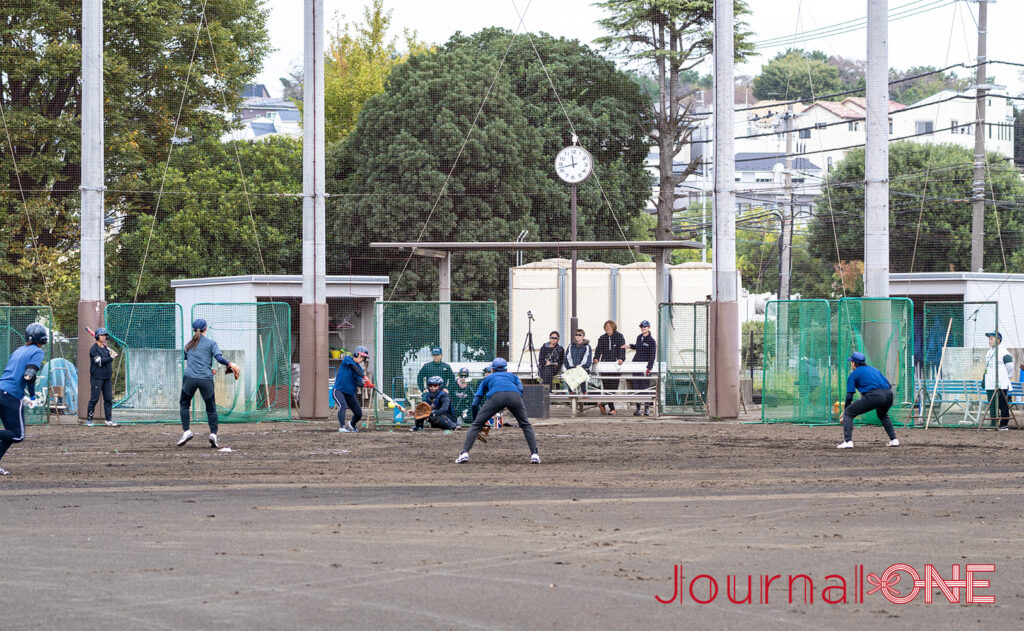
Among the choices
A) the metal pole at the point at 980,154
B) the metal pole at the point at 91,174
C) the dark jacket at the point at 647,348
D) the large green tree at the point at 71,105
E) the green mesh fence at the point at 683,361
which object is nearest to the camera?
the metal pole at the point at 91,174

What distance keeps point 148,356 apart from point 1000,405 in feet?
53.1

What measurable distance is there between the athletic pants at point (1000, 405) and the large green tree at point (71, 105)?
79.5 feet

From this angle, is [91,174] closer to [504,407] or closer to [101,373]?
[101,373]

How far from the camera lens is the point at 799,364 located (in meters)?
23.5

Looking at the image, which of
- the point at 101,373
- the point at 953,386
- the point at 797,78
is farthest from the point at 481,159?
the point at 797,78

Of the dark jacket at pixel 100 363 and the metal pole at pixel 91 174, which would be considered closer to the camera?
the dark jacket at pixel 100 363

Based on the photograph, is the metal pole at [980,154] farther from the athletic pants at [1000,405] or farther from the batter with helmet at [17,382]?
the batter with helmet at [17,382]

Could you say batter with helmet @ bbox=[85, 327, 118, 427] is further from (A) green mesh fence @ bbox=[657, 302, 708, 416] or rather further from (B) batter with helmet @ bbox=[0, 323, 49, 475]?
(A) green mesh fence @ bbox=[657, 302, 708, 416]

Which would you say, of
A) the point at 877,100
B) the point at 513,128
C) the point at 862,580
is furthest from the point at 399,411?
the point at 513,128

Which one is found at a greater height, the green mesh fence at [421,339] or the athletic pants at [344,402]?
the green mesh fence at [421,339]

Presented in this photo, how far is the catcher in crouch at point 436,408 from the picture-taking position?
2192cm

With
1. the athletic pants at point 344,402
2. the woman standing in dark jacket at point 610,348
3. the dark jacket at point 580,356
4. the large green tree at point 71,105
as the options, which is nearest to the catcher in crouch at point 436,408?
the athletic pants at point 344,402

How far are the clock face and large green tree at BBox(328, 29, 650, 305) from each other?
11.2 m

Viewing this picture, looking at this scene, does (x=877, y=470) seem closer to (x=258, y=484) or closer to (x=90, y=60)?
(x=258, y=484)
